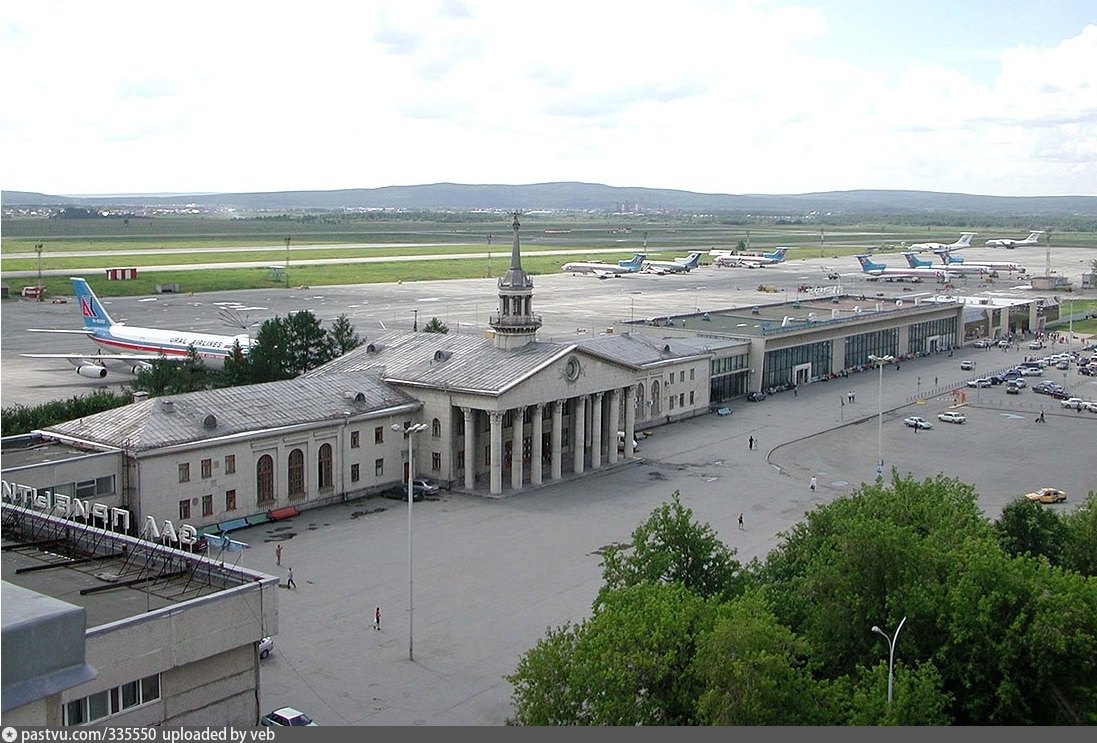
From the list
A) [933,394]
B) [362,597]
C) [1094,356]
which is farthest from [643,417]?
[1094,356]

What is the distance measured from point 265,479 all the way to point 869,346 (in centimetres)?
8072

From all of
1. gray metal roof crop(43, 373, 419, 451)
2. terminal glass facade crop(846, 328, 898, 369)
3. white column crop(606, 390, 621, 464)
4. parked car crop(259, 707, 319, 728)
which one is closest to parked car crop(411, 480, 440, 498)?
gray metal roof crop(43, 373, 419, 451)

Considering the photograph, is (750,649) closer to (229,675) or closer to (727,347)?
(229,675)

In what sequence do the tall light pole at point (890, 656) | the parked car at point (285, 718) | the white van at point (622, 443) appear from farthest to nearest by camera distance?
1. the white van at point (622, 443)
2. the parked car at point (285, 718)
3. the tall light pole at point (890, 656)

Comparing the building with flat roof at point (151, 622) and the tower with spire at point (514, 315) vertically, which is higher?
the tower with spire at point (514, 315)

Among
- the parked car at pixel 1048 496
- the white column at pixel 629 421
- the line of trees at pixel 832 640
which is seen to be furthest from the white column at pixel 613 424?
the line of trees at pixel 832 640

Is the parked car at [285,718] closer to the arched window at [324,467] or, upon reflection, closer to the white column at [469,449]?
the arched window at [324,467]

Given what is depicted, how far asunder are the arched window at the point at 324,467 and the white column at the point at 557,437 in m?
14.1

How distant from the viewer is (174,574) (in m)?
35.3

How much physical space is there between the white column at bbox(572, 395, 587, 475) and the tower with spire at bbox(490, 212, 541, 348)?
5181 millimetres

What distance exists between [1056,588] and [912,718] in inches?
331

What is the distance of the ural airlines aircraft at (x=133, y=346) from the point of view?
104 meters

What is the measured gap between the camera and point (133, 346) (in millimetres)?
111875

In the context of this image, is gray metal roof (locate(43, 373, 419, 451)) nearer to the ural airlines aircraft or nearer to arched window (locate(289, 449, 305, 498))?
arched window (locate(289, 449, 305, 498))
